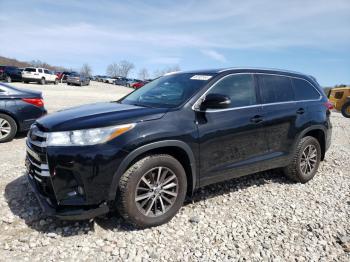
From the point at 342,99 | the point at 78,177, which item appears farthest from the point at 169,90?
the point at 342,99

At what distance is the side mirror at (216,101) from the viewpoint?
347cm

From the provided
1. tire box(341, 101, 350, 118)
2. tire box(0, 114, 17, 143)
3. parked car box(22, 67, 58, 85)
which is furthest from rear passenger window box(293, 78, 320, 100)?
parked car box(22, 67, 58, 85)

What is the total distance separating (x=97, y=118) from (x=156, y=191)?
1.01 metres

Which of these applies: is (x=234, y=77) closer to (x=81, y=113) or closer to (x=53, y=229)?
(x=81, y=113)

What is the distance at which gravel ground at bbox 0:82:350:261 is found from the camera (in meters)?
2.96

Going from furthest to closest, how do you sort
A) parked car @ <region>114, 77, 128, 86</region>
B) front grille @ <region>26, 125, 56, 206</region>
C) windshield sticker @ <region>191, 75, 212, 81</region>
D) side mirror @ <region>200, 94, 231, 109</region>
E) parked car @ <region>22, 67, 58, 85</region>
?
parked car @ <region>114, 77, 128, 86</region> → parked car @ <region>22, 67, 58, 85</region> → windshield sticker @ <region>191, 75, 212, 81</region> → side mirror @ <region>200, 94, 231, 109</region> → front grille @ <region>26, 125, 56, 206</region>

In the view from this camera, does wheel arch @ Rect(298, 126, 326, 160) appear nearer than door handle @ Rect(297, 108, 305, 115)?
No

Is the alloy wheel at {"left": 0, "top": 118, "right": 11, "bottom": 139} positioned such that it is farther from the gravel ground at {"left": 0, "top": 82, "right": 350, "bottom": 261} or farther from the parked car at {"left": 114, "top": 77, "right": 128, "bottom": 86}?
the parked car at {"left": 114, "top": 77, "right": 128, "bottom": 86}

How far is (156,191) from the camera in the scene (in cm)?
332

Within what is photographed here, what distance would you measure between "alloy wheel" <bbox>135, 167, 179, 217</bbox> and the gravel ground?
0.74ft

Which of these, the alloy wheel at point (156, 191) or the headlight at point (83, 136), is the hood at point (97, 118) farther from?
the alloy wheel at point (156, 191)

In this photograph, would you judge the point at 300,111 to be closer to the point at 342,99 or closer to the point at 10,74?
the point at 342,99

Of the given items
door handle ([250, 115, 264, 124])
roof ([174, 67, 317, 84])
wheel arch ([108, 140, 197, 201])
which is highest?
roof ([174, 67, 317, 84])

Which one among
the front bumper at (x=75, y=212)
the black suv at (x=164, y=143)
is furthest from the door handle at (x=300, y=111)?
the front bumper at (x=75, y=212)
